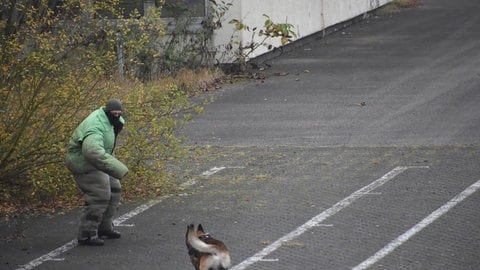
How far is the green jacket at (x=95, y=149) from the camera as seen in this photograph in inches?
474

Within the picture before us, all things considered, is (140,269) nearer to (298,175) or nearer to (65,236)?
(65,236)

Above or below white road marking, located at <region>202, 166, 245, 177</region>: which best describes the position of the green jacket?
above

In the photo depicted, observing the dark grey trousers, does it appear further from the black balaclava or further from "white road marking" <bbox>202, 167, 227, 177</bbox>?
"white road marking" <bbox>202, 167, 227, 177</bbox>

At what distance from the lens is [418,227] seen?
12445 mm

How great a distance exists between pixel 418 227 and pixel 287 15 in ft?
52.1

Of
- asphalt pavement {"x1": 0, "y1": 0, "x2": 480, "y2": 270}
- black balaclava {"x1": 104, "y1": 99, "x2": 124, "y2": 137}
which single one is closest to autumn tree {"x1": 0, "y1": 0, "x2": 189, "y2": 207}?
asphalt pavement {"x1": 0, "y1": 0, "x2": 480, "y2": 270}

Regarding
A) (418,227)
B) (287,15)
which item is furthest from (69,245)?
(287,15)

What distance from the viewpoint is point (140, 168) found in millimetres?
14492

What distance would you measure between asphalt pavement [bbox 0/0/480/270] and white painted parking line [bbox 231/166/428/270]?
0.07 feet

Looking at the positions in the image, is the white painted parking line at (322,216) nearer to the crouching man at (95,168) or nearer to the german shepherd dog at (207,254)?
the german shepherd dog at (207,254)

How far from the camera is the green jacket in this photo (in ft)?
39.5

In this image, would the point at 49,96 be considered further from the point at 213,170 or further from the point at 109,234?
the point at 213,170

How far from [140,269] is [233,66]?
1421 cm

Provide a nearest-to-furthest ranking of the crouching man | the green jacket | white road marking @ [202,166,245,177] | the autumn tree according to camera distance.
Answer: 1. the green jacket
2. the crouching man
3. the autumn tree
4. white road marking @ [202,166,245,177]
